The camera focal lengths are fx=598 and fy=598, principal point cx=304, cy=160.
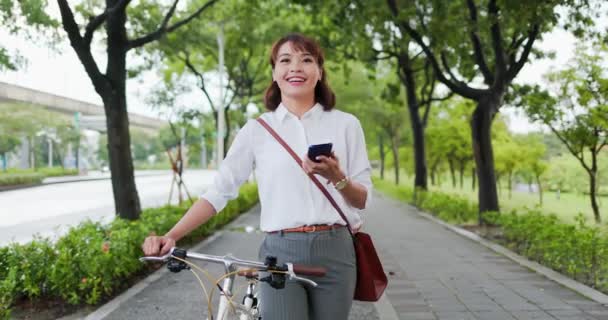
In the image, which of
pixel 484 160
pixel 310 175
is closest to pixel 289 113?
pixel 310 175

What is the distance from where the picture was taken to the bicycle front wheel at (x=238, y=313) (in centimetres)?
210

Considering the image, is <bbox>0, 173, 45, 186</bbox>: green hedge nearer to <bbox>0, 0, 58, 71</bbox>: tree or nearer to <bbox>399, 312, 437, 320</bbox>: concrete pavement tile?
<bbox>0, 0, 58, 71</bbox>: tree

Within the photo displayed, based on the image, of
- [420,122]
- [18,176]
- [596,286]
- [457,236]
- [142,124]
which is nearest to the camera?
[596,286]

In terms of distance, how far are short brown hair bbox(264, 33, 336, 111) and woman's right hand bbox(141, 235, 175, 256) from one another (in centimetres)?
69

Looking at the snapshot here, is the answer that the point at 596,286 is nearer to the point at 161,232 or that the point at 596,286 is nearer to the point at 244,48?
the point at 161,232

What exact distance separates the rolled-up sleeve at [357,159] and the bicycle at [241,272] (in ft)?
1.30

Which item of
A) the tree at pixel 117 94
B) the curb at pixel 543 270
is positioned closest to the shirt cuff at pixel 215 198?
the curb at pixel 543 270

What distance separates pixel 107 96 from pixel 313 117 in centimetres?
698

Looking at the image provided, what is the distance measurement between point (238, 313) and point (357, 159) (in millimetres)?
704

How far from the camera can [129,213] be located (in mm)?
8938

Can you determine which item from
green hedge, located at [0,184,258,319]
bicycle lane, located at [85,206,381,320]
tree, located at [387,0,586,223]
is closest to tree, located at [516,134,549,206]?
tree, located at [387,0,586,223]

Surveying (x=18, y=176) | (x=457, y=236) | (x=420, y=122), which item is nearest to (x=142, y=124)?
(x=18, y=176)

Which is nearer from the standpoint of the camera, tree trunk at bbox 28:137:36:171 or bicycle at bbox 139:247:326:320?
bicycle at bbox 139:247:326:320

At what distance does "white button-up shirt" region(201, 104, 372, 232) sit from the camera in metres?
2.12
